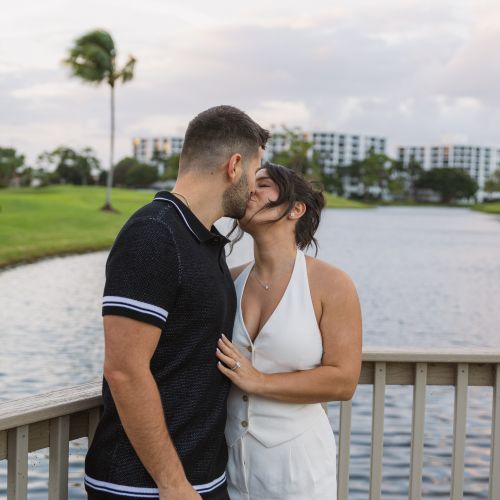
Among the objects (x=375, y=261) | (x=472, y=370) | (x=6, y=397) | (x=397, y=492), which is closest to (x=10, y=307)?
(x=6, y=397)

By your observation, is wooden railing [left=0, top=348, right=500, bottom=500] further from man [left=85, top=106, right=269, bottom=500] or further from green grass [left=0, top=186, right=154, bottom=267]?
green grass [left=0, top=186, right=154, bottom=267]

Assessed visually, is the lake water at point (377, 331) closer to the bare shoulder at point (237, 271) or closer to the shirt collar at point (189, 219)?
the bare shoulder at point (237, 271)

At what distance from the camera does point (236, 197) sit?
2.33 metres

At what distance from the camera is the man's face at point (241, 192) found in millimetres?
2316

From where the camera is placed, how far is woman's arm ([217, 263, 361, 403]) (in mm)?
2455

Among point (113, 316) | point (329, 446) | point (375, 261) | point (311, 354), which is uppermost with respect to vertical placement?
point (113, 316)

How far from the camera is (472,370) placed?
3.22 metres

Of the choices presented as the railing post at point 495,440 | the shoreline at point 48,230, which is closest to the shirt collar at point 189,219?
the railing post at point 495,440

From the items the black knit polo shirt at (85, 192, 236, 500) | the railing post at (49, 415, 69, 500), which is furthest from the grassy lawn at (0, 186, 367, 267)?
the black knit polo shirt at (85, 192, 236, 500)

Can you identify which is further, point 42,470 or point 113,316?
point 42,470

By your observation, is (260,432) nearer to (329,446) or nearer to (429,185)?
(329,446)

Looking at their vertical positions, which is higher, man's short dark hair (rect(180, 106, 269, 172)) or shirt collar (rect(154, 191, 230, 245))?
man's short dark hair (rect(180, 106, 269, 172))

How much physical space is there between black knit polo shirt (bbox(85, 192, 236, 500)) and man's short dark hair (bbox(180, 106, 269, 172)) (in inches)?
5.6

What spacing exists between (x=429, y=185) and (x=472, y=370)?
552 ft
